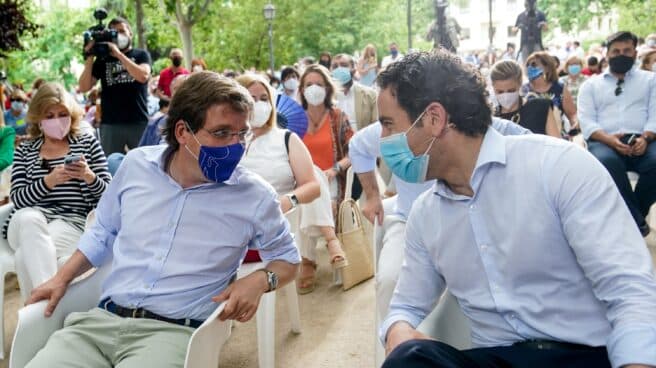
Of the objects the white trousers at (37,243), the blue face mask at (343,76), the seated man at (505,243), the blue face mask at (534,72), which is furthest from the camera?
the blue face mask at (343,76)

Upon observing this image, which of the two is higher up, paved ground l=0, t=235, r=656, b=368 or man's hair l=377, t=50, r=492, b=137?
man's hair l=377, t=50, r=492, b=137

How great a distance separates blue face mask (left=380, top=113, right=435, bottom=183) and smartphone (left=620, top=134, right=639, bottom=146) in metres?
4.21

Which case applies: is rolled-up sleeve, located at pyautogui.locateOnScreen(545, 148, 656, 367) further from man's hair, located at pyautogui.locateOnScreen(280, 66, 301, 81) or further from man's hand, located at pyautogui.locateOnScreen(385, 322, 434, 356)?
man's hair, located at pyautogui.locateOnScreen(280, 66, 301, 81)

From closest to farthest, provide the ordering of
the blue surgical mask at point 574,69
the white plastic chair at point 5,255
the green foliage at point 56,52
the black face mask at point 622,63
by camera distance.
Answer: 1. the white plastic chair at point 5,255
2. the black face mask at point 622,63
3. the blue surgical mask at point 574,69
4. the green foliage at point 56,52

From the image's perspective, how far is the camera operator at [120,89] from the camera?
250 inches

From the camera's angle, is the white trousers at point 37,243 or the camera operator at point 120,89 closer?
the white trousers at point 37,243

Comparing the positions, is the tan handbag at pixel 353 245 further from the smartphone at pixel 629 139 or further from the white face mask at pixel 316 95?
the smartphone at pixel 629 139

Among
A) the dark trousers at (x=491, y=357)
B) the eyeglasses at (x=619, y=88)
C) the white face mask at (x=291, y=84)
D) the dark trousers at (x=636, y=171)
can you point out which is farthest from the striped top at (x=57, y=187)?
the white face mask at (x=291, y=84)

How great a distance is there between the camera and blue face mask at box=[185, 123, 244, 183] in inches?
106

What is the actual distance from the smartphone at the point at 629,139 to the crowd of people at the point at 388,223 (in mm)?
2751

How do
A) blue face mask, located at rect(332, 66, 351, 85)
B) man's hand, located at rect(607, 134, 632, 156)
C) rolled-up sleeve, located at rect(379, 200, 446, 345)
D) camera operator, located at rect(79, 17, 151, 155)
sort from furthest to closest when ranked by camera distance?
blue face mask, located at rect(332, 66, 351, 85), camera operator, located at rect(79, 17, 151, 155), man's hand, located at rect(607, 134, 632, 156), rolled-up sleeve, located at rect(379, 200, 446, 345)

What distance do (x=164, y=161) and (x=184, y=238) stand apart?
1.12ft

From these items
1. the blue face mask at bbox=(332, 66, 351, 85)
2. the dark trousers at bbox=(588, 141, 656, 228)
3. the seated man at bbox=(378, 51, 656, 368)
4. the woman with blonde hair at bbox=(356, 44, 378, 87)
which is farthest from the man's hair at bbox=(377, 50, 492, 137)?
the woman with blonde hair at bbox=(356, 44, 378, 87)

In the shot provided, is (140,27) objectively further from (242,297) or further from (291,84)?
(242,297)
